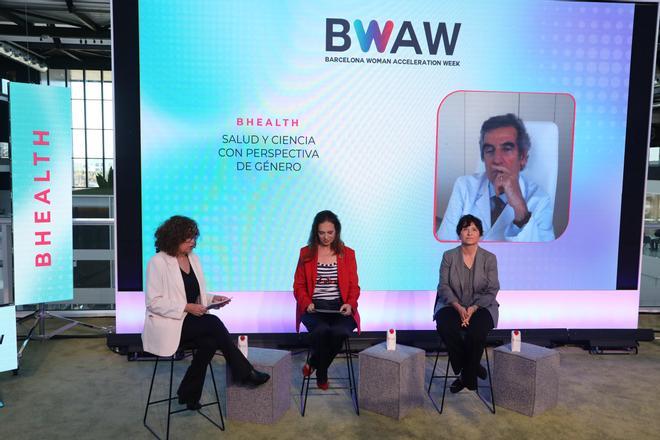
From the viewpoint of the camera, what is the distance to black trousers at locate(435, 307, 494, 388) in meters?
3.33

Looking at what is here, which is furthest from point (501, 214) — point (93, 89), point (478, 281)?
point (93, 89)

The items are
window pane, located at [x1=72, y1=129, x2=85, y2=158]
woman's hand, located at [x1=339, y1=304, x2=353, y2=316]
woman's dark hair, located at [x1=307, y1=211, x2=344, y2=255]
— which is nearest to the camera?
woman's hand, located at [x1=339, y1=304, x2=353, y2=316]

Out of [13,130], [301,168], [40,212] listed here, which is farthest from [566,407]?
[13,130]

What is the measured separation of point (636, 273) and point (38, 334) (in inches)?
196

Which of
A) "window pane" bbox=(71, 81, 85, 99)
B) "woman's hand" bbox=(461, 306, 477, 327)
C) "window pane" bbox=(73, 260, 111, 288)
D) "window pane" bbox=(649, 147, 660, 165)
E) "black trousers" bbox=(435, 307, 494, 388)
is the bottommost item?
"window pane" bbox=(73, 260, 111, 288)

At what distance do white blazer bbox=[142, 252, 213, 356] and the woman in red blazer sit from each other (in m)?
0.81

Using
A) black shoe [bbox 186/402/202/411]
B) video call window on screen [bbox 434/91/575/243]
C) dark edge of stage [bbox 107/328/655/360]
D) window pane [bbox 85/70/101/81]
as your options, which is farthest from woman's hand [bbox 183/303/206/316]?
window pane [bbox 85/70/101/81]

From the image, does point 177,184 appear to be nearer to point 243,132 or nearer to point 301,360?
point 243,132

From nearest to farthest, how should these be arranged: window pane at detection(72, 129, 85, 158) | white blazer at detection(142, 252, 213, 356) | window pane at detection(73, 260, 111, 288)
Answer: white blazer at detection(142, 252, 213, 356) → window pane at detection(73, 260, 111, 288) → window pane at detection(72, 129, 85, 158)

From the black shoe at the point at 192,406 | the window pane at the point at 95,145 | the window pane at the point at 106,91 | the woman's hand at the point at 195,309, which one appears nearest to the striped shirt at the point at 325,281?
the woman's hand at the point at 195,309

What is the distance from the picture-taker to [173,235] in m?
3.02

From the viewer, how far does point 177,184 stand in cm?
416

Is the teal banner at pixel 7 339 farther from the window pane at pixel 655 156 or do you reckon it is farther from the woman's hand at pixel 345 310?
the window pane at pixel 655 156

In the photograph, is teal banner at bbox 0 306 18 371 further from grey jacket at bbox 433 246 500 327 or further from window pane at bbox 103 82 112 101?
window pane at bbox 103 82 112 101
